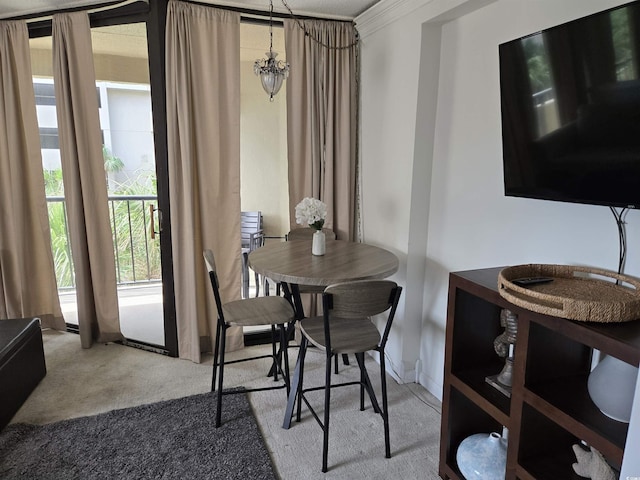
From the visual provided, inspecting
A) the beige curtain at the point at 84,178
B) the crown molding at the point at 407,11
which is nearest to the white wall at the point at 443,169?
the crown molding at the point at 407,11

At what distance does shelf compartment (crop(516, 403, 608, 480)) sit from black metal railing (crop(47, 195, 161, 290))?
2767mm

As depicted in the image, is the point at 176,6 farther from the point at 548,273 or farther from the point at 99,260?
the point at 548,273

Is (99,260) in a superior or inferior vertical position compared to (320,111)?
inferior

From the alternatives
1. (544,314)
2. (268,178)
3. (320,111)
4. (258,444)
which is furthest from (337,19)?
(258,444)

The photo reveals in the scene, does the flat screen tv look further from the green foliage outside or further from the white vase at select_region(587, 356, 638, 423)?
the green foliage outside

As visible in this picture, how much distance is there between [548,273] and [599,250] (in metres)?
0.21

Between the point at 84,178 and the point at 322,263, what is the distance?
1.92 meters

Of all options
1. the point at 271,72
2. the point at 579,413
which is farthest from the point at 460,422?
the point at 271,72

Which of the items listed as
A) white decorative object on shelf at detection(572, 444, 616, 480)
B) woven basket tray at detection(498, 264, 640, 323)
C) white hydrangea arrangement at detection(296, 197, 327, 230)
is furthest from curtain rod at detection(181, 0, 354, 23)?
white decorative object on shelf at detection(572, 444, 616, 480)

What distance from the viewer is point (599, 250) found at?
Answer: 63.8 inches

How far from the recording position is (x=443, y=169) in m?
2.47

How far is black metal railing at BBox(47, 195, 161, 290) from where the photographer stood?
339 cm

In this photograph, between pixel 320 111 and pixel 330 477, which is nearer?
pixel 330 477

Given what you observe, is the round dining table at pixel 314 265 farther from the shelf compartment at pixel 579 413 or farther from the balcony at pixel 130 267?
the balcony at pixel 130 267
